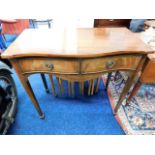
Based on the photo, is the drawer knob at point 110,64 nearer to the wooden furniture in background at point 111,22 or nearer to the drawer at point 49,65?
the drawer at point 49,65

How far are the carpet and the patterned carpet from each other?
74 mm

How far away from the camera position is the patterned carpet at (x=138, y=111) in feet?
3.73

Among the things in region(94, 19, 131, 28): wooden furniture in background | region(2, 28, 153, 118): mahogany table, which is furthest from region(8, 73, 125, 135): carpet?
region(94, 19, 131, 28): wooden furniture in background

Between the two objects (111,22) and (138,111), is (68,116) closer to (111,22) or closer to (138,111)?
(138,111)

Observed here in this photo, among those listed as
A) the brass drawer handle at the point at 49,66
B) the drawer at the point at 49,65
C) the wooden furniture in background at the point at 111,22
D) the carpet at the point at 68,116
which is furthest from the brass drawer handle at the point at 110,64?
the wooden furniture in background at the point at 111,22

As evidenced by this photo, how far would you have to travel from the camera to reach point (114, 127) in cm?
114

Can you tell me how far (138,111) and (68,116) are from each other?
0.70 m

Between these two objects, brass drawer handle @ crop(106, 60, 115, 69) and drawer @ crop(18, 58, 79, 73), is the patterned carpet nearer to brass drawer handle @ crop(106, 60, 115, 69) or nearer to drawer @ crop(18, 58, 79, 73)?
brass drawer handle @ crop(106, 60, 115, 69)

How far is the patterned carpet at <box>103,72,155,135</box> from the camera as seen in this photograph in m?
1.14

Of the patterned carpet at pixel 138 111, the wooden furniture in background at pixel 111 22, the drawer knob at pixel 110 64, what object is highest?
the drawer knob at pixel 110 64

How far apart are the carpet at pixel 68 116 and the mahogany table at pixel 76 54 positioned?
49 centimetres
